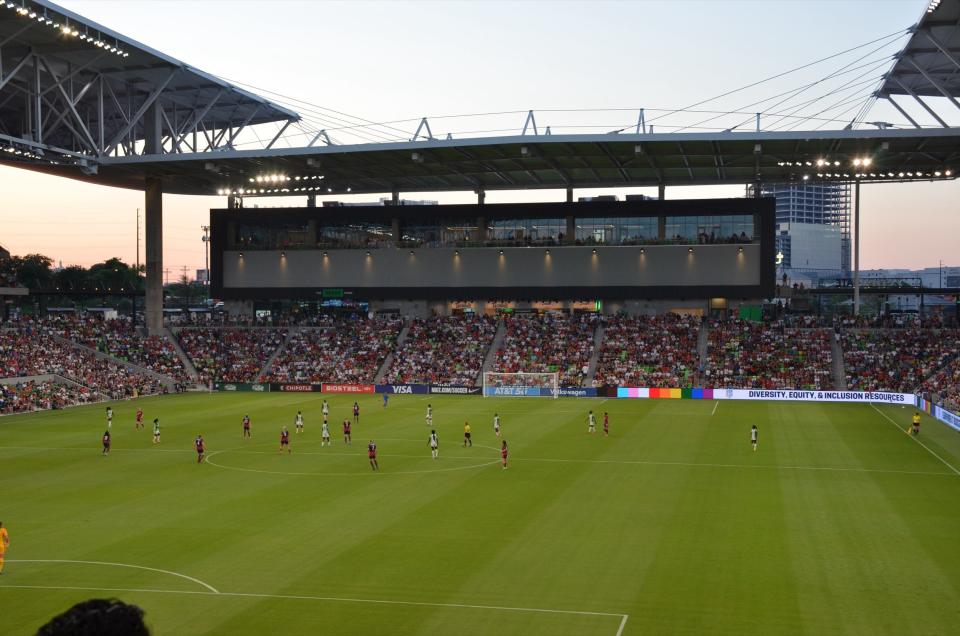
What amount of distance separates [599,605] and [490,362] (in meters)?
58.5

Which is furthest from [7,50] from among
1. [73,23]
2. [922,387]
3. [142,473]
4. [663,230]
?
[922,387]

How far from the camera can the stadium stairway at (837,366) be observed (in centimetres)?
6906

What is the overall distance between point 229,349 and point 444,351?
69.6 ft

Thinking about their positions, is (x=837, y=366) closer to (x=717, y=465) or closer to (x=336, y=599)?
(x=717, y=465)

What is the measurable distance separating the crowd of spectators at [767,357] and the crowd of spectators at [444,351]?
20149mm

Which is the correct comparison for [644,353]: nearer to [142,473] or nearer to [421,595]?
[142,473]

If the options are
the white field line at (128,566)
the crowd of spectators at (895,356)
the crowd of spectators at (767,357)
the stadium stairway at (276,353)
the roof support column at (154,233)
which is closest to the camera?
the white field line at (128,566)

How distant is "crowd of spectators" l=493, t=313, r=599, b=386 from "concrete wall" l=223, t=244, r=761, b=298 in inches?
135

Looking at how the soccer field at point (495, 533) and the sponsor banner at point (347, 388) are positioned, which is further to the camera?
the sponsor banner at point (347, 388)

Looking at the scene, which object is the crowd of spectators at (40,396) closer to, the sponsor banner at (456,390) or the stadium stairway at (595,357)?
the sponsor banner at (456,390)

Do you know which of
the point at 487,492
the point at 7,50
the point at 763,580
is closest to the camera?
the point at 763,580

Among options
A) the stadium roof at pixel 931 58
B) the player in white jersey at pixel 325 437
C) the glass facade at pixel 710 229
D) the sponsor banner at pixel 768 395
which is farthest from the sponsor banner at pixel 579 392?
the stadium roof at pixel 931 58

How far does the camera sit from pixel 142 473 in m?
36.7

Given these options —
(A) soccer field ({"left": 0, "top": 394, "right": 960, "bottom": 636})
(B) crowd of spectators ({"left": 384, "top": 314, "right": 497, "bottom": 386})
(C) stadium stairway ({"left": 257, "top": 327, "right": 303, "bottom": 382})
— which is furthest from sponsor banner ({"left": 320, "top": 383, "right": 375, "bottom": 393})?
(A) soccer field ({"left": 0, "top": 394, "right": 960, "bottom": 636})
